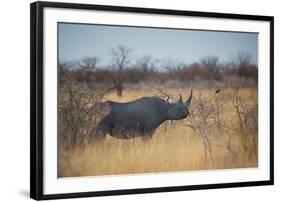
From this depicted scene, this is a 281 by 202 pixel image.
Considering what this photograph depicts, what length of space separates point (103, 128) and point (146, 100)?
426 mm

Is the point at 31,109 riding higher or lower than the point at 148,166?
higher

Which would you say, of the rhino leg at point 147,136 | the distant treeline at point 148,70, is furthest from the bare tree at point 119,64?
the rhino leg at point 147,136

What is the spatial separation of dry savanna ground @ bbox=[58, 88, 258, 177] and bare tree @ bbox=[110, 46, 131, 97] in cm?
8

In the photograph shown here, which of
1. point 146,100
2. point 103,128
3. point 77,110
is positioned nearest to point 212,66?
point 146,100

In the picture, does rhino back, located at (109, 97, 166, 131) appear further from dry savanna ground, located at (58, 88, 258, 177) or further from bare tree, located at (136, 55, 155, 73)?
bare tree, located at (136, 55, 155, 73)

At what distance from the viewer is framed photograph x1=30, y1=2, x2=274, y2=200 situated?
5.41 m

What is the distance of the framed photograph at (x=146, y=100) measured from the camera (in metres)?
5.41

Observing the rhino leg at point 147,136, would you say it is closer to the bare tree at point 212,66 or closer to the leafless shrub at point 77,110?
the leafless shrub at point 77,110

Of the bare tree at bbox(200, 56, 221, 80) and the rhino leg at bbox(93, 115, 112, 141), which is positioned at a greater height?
the bare tree at bbox(200, 56, 221, 80)

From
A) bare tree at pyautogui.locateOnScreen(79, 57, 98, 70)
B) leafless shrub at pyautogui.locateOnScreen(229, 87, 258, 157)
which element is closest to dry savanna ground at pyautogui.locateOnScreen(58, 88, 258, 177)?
leafless shrub at pyautogui.locateOnScreen(229, 87, 258, 157)

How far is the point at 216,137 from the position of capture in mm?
6086
